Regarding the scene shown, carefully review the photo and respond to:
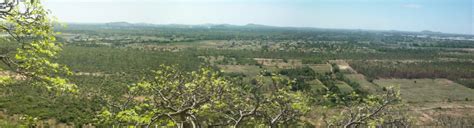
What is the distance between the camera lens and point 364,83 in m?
58.6

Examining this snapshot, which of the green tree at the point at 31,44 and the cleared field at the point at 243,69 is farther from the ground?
the green tree at the point at 31,44

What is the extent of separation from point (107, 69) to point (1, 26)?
50.0 m

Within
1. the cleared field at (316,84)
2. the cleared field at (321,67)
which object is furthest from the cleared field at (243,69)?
the cleared field at (321,67)

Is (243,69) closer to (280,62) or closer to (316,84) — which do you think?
(280,62)

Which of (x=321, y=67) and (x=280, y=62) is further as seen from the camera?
(x=280, y=62)

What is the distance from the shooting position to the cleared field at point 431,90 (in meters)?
48.0

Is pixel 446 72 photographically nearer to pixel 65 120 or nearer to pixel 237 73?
pixel 237 73

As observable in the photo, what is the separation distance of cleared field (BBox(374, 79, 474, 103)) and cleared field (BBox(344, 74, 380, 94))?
7.22 feet

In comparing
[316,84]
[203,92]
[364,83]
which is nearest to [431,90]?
[364,83]

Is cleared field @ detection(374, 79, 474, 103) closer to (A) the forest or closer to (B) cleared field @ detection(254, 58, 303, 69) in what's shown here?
(A) the forest

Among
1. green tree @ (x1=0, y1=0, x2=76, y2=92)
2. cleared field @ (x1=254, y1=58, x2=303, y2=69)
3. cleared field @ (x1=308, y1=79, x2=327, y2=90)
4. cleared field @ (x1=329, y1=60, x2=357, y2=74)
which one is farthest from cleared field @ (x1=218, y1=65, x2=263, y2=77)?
green tree @ (x1=0, y1=0, x2=76, y2=92)

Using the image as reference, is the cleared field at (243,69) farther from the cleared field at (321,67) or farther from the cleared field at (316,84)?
the cleared field at (321,67)

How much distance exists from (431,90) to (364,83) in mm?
9768

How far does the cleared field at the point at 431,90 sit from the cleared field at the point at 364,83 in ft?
7.22
